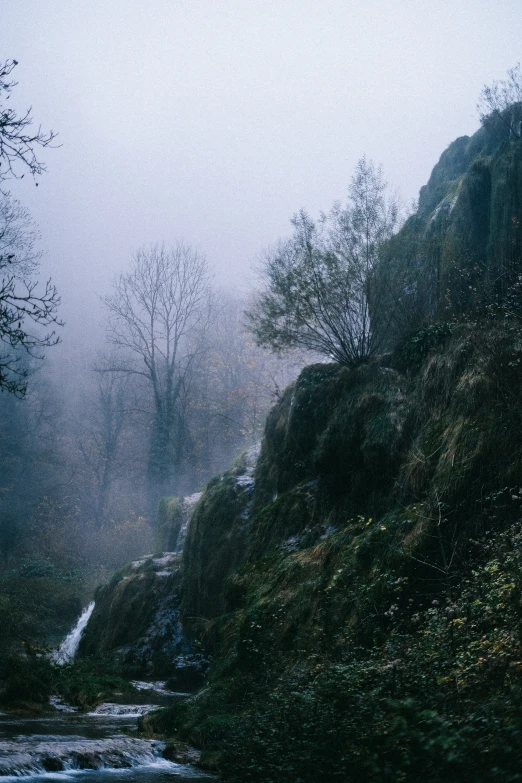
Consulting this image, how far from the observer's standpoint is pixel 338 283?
1418 cm

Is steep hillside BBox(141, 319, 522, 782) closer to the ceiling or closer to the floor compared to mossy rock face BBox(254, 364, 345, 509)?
closer to the floor

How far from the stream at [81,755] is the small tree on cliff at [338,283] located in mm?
8471

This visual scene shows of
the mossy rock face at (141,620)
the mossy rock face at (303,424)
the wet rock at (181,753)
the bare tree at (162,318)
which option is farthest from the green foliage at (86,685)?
the bare tree at (162,318)

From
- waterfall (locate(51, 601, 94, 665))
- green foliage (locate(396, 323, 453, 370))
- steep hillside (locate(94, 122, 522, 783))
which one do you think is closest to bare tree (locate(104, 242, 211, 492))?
waterfall (locate(51, 601, 94, 665))

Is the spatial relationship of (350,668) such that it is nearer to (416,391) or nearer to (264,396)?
(416,391)

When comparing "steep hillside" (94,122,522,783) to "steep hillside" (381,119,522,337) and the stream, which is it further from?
the stream

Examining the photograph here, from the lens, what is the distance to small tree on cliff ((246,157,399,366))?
14.1m

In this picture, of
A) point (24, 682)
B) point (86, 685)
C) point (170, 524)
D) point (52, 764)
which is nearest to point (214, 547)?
point (86, 685)

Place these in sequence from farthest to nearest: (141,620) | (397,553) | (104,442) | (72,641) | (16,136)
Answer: (104,442) < (72,641) < (141,620) < (397,553) < (16,136)

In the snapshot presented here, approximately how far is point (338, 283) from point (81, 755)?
32.8 ft

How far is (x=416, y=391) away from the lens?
11570 mm

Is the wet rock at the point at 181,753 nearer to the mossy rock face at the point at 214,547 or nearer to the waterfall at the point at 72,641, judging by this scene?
the mossy rock face at the point at 214,547

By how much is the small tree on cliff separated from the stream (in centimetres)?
847

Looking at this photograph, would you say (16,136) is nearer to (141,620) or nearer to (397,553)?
(397,553)
